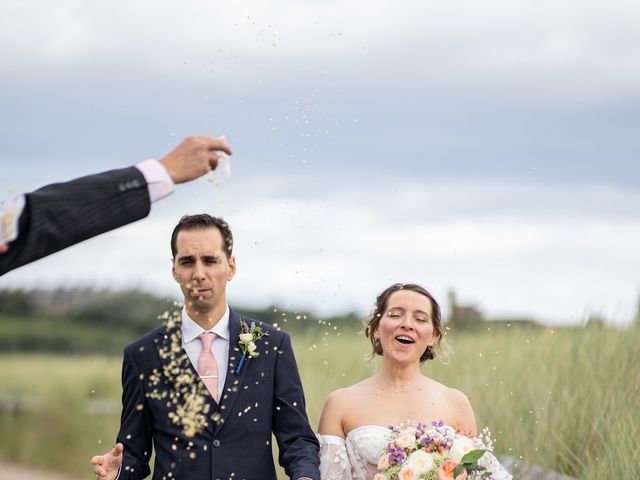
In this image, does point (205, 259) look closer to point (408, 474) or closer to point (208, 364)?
point (208, 364)

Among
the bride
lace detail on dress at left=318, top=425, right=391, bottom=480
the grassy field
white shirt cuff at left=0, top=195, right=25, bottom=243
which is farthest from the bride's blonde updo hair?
white shirt cuff at left=0, top=195, right=25, bottom=243

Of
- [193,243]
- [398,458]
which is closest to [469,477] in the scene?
[398,458]

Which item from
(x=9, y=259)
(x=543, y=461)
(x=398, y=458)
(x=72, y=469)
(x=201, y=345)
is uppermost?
(x=9, y=259)

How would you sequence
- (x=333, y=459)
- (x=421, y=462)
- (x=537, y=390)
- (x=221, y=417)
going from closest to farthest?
(x=221, y=417) → (x=421, y=462) → (x=333, y=459) → (x=537, y=390)

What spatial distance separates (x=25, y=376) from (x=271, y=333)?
13.9 meters

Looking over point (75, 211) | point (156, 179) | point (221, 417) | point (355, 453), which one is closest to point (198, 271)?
point (221, 417)

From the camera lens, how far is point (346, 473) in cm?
554

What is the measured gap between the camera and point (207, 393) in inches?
198

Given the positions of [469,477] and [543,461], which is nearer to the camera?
[469,477]

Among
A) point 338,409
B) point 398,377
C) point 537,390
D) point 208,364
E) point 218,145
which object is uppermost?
point 218,145

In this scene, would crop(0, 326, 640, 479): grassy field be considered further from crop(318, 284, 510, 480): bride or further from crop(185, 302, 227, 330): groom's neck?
crop(185, 302, 227, 330): groom's neck

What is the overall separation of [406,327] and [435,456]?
0.74 meters

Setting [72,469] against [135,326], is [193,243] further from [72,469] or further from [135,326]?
[135,326]

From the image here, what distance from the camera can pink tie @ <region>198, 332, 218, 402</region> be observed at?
5.08 metres
